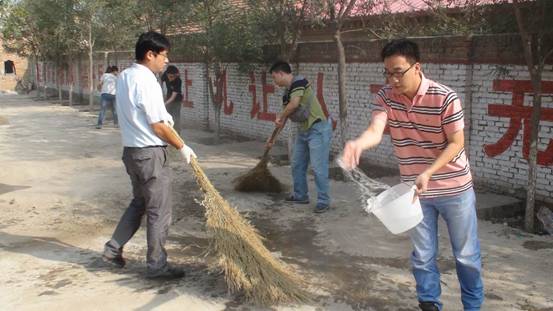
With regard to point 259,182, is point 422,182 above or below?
above

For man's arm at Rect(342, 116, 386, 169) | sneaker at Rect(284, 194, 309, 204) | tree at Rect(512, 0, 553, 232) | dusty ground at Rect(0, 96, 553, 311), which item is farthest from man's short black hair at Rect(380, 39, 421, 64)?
sneaker at Rect(284, 194, 309, 204)

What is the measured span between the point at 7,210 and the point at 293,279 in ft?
12.8

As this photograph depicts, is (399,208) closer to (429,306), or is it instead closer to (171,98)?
(429,306)

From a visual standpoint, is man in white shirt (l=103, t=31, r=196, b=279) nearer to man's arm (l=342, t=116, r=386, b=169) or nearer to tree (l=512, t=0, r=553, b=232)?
man's arm (l=342, t=116, r=386, b=169)

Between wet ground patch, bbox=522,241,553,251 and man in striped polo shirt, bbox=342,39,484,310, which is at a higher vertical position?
man in striped polo shirt, bbox=342,39,484,310

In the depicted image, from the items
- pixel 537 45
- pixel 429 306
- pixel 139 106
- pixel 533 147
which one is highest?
pixel 537 45

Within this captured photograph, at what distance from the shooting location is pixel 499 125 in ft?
20.8

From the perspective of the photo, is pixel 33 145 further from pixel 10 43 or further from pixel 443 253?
pixel 10 43

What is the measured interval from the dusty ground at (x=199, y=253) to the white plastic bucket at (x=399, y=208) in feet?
2.80

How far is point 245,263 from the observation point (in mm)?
3775

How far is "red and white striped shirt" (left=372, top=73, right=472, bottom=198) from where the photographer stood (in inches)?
115

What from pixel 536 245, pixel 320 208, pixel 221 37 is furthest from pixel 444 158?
pixel 221 37

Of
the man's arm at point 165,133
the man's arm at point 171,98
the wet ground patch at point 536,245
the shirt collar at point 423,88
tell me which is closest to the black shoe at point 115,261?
the man's arm at point 165,133

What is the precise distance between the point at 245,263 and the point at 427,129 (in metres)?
1.56
